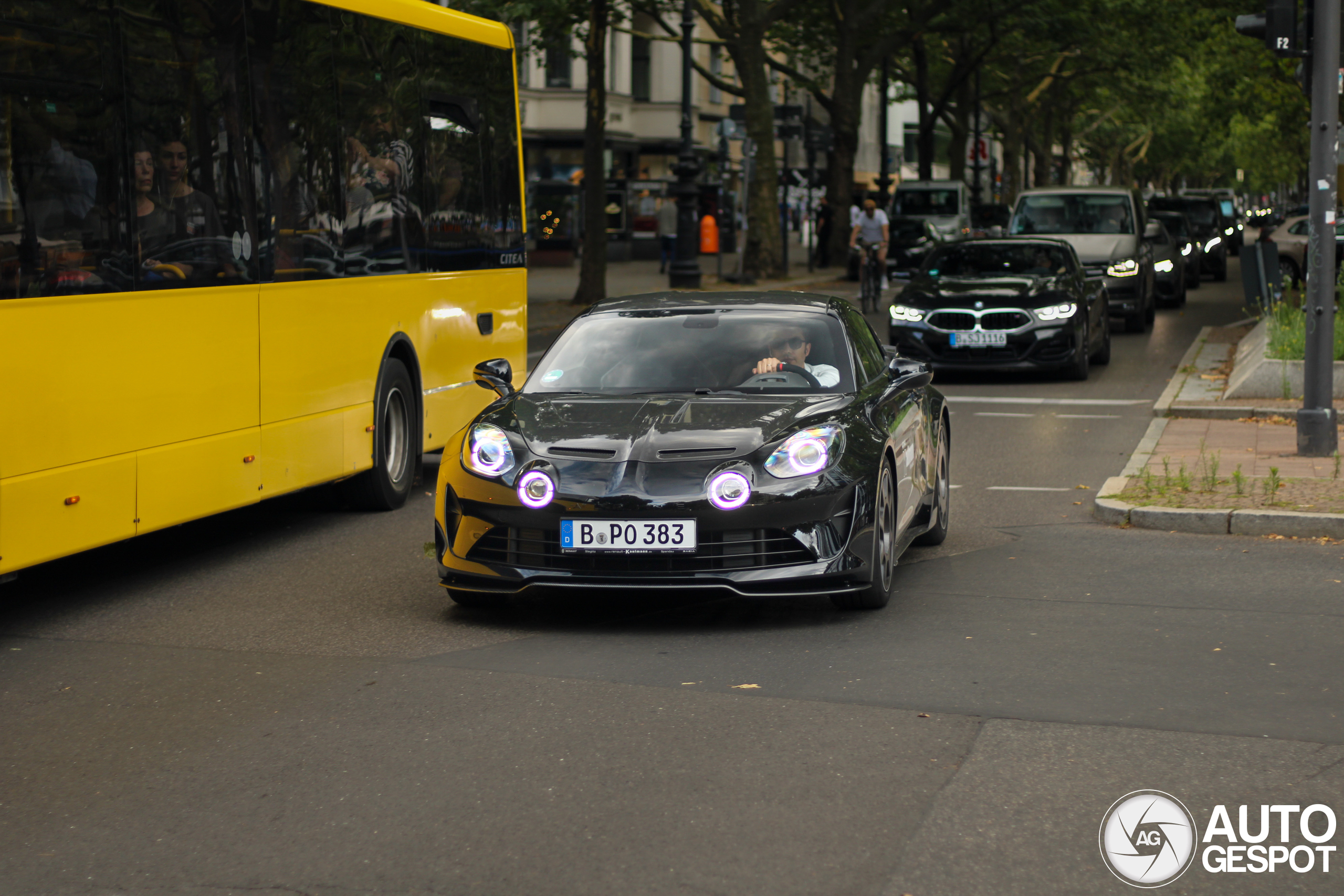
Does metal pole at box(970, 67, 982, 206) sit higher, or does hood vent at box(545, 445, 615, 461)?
metal pole at box(970, 67, 982, 206)

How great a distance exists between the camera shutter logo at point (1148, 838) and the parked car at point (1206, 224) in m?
32.9

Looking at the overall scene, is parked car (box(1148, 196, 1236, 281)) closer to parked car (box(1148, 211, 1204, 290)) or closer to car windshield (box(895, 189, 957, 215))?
parked car (box(1148, 211, 1204, 290))

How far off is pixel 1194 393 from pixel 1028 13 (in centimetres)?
2990

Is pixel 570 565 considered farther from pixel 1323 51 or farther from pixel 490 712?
pixel 1323 51

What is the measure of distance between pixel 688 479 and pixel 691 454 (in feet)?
0.44

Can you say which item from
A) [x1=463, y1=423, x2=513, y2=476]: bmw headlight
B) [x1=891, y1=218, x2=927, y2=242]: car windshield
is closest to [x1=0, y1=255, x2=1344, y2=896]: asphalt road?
[x1=463, y1=423, x2=513, y2=476]: bmw headlight

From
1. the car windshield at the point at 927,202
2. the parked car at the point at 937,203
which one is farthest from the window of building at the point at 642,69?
the car windshield at the point at 927,202

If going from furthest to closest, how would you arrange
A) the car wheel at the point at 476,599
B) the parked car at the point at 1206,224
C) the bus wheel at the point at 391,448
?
the parked car at the point at 1206,224, the bus wheel at the point at 391,448, the car wheel at the point at 476,599

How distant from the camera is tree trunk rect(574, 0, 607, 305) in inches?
1038

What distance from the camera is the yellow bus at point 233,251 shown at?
694cm

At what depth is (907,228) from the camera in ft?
132

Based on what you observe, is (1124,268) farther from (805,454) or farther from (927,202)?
(927,202)

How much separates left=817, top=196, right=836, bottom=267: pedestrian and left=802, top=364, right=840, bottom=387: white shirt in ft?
119

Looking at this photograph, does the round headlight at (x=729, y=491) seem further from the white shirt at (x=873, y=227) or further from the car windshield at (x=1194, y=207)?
the car windshield at (x=1194, y=207)
